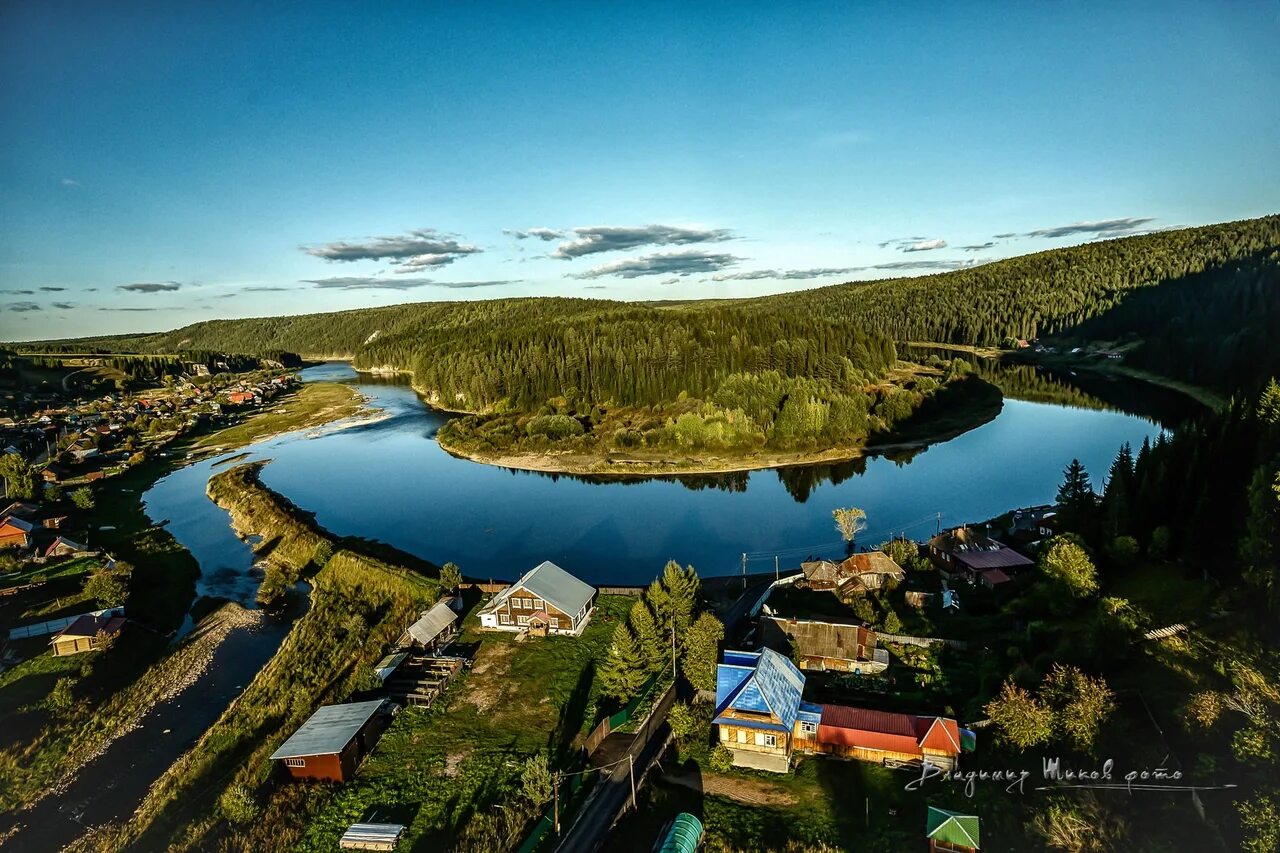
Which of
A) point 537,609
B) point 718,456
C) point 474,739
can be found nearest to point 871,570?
point 537,609

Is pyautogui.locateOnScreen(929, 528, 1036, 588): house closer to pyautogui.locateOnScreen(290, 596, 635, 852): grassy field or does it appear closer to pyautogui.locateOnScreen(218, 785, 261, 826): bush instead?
pyautogui.locateOnScreen(290, 596, 635, 852): grassy field

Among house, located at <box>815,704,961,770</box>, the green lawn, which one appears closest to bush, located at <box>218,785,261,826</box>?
house, located at <box>815,704,961,770</box>

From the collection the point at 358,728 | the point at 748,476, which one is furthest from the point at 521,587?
the point at 748,476

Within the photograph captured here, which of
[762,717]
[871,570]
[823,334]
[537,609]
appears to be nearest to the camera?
[762,717]

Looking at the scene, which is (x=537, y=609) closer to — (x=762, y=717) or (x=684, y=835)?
(x=762, y=717)

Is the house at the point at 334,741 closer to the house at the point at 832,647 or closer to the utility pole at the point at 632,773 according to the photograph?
the utility pole at the point at 632,773

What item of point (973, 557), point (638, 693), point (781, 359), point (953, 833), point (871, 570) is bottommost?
point (638, 693)
